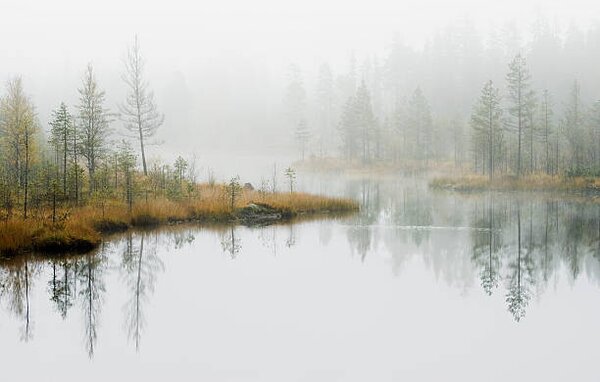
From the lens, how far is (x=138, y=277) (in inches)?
608

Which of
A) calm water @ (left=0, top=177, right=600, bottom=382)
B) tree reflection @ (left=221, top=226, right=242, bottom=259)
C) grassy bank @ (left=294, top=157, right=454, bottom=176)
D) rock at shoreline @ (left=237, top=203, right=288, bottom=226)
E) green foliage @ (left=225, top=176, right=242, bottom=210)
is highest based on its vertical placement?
grassy bank @ (left=294, top=157, right=454, bottom=176)

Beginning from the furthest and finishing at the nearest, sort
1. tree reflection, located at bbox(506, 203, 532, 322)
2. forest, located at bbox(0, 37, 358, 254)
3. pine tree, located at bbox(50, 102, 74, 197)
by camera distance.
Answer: pine tree, located at bbox(50, 102, 74, 197), forest, located at bbox(0, 37, 358, 254), tree reflection, located at bbox(506, 203, 532, 322)

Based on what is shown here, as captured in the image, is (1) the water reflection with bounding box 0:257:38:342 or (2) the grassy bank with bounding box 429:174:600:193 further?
(2) the grassy bank with bounding box 429:174:600:193

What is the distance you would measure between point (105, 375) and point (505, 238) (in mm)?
17883

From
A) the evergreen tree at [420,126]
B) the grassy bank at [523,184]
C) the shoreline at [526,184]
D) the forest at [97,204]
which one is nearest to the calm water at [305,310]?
the forest at [97,204]

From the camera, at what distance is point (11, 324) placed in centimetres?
1096

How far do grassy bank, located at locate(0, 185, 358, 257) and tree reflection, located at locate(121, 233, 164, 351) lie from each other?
145cm

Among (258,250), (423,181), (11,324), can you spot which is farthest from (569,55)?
(11,324)

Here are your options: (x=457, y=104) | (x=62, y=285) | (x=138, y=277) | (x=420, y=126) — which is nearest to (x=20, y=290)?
(x=62, y=285)

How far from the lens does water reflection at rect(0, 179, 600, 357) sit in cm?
1271

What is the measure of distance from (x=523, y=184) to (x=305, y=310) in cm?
4249

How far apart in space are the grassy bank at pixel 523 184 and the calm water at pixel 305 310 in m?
27.1

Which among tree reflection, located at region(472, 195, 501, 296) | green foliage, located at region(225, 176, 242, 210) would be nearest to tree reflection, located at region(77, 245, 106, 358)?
tree reflection, located at region(472, 195, 501, 296)

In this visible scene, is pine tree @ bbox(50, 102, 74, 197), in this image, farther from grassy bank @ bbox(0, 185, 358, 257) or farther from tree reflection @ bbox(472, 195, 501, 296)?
tree reflection @ bbox(472, 195, 501, 296)
